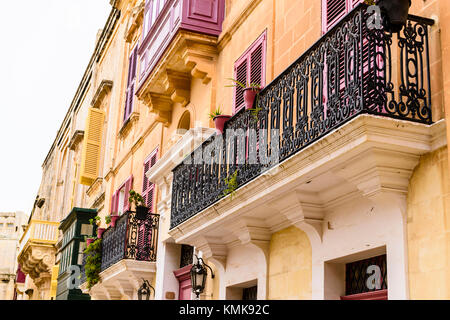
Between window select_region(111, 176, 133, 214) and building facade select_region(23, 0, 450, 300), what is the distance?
58 centimetres

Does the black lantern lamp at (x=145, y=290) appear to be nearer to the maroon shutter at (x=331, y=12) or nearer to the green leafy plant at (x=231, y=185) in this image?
the green leafy plant at (x=231, y=185)

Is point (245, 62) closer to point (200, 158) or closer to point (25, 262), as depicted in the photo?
point (200, 158)

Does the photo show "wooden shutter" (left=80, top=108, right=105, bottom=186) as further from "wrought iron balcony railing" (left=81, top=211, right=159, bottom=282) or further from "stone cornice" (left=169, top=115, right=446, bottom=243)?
"stone cornice" (left=169, top=115, right=446, bottom=243)

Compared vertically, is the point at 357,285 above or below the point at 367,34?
below

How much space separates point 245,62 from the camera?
10.4m

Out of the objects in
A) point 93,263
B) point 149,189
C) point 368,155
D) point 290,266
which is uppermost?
point 149,189

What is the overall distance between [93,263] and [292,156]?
1008 cm

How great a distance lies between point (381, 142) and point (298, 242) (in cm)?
273

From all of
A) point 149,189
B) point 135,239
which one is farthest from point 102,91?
→ point 135,239

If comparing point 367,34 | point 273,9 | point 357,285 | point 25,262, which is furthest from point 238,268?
point 25,262

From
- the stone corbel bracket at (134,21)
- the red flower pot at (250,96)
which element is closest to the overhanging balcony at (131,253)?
the red flower pot at (250,96)

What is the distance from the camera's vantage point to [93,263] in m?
15.6

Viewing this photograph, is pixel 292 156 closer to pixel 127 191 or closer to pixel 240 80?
pixel 240 80

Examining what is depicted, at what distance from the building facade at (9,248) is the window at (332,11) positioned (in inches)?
2015
